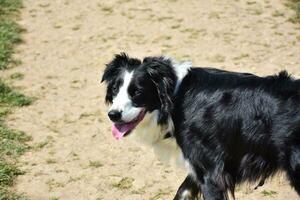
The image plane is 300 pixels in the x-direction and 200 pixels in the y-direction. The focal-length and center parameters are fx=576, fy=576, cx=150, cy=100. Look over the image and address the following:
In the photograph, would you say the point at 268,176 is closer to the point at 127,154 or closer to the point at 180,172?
the point at 180,172

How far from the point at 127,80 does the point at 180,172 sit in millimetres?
1296

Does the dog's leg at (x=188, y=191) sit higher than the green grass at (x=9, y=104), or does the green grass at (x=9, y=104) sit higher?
the dog's leg at (x=188, y=191)

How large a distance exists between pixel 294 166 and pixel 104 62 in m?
3.81

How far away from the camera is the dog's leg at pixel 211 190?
12.5ft

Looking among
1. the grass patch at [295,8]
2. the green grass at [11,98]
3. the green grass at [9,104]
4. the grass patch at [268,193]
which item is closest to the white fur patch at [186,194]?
the grass patch at [268,193]

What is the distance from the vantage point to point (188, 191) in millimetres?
4355

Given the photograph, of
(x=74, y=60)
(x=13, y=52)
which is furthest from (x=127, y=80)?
(x=13, y=52)

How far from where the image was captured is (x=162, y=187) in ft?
15.5

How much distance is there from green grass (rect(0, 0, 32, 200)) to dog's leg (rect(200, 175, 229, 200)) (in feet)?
5.13

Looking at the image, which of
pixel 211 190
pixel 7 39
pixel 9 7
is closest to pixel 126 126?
pixel 211 190

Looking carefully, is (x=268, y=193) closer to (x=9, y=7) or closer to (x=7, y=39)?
(x=7, y=39)

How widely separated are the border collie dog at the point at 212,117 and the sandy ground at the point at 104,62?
819 mm

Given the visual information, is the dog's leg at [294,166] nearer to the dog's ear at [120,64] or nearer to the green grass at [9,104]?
the dog's ear at [120,64]

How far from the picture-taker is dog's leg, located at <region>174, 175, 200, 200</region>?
14.3 ft
